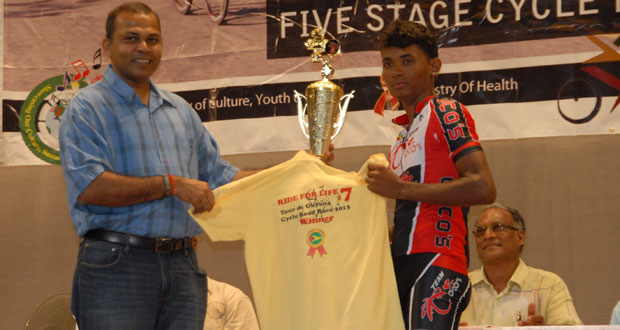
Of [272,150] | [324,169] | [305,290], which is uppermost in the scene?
[272,150]

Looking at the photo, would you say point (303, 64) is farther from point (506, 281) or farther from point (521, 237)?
point (506, 281)

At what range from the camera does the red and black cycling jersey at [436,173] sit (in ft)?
9.50

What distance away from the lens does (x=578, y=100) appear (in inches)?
200

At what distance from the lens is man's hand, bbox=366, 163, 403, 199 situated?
2.98 metres

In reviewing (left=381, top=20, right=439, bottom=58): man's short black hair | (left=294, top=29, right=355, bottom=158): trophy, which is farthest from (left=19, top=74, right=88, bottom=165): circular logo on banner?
(left=381, top=20, right=439, bottom=58): man's short black hair

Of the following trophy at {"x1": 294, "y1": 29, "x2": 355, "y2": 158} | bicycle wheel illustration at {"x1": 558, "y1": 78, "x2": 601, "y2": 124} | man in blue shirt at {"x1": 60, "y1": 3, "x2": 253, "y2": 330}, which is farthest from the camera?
bicycle wheel illustration at {"x1": 558, "y1": 78, "x2": 601, "y2": 124}

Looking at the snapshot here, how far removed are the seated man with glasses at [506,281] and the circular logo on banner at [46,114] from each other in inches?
132

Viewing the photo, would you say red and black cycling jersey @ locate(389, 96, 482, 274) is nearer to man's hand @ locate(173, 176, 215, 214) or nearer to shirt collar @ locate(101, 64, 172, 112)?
man's hand @ locate(173, 176, 215, 214)

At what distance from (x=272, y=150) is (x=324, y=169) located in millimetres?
2388

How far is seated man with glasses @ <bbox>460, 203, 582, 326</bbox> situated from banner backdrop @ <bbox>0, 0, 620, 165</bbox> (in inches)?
27.3

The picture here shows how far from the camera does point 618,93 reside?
5.02 metres

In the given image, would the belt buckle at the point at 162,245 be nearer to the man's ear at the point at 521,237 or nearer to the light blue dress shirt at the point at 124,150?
the light blue dress shirt at the point at 124,150

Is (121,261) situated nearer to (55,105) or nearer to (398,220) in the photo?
(398,220)

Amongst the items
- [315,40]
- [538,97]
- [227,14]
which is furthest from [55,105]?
[538,97]
